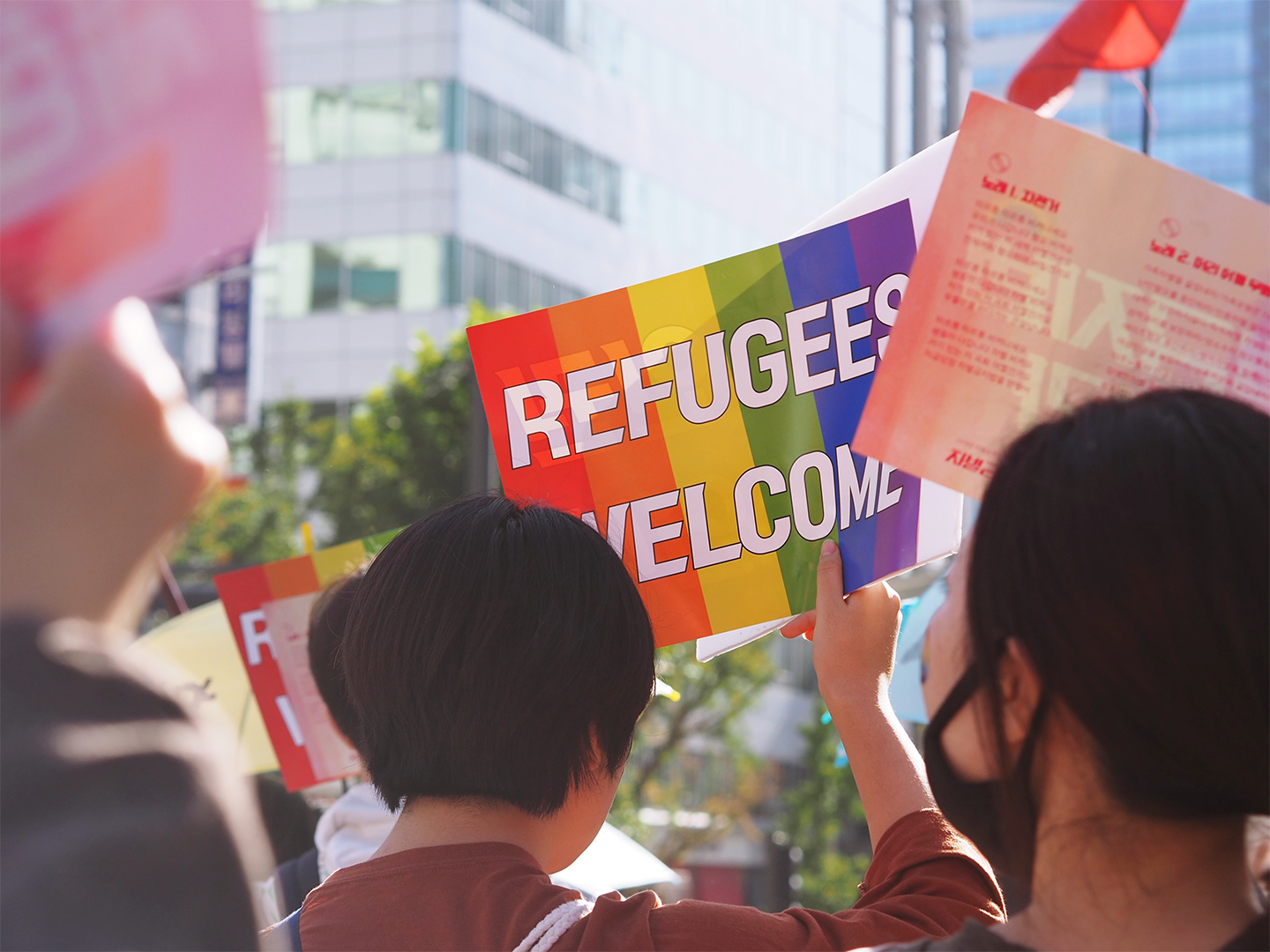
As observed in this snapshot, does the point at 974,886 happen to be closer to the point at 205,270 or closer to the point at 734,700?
the point at 205,270

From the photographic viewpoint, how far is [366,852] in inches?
102

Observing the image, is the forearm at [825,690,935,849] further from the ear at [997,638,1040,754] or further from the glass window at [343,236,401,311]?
the glass window at [343,236,401,311]

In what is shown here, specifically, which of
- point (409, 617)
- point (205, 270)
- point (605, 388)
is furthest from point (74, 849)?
point (605, 388)

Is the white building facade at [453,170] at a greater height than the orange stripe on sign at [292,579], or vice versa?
the orange stripe on sign at [292,579]

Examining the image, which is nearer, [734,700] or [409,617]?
[409,617]

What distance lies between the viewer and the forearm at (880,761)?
170cm

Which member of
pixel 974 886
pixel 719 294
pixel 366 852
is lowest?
pixel 366 852

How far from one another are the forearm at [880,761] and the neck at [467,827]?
1.25 feet

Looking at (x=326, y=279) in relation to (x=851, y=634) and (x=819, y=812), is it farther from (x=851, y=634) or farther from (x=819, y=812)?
(x=851, y=634)

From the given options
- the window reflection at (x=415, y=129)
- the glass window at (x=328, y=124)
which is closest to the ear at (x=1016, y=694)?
the window reflection at (x=415, y=129)

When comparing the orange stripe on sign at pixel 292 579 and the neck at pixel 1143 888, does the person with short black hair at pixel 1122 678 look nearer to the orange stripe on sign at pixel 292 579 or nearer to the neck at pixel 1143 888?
the neck at pixel 1143 888

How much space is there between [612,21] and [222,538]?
15.9m

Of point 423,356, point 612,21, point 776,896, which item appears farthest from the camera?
point 612,21

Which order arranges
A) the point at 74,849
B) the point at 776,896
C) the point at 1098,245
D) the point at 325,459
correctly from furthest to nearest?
1. the point at 325,459
2. the point at 776,896
3. the point at 1098,245
4. the point at 74,849
